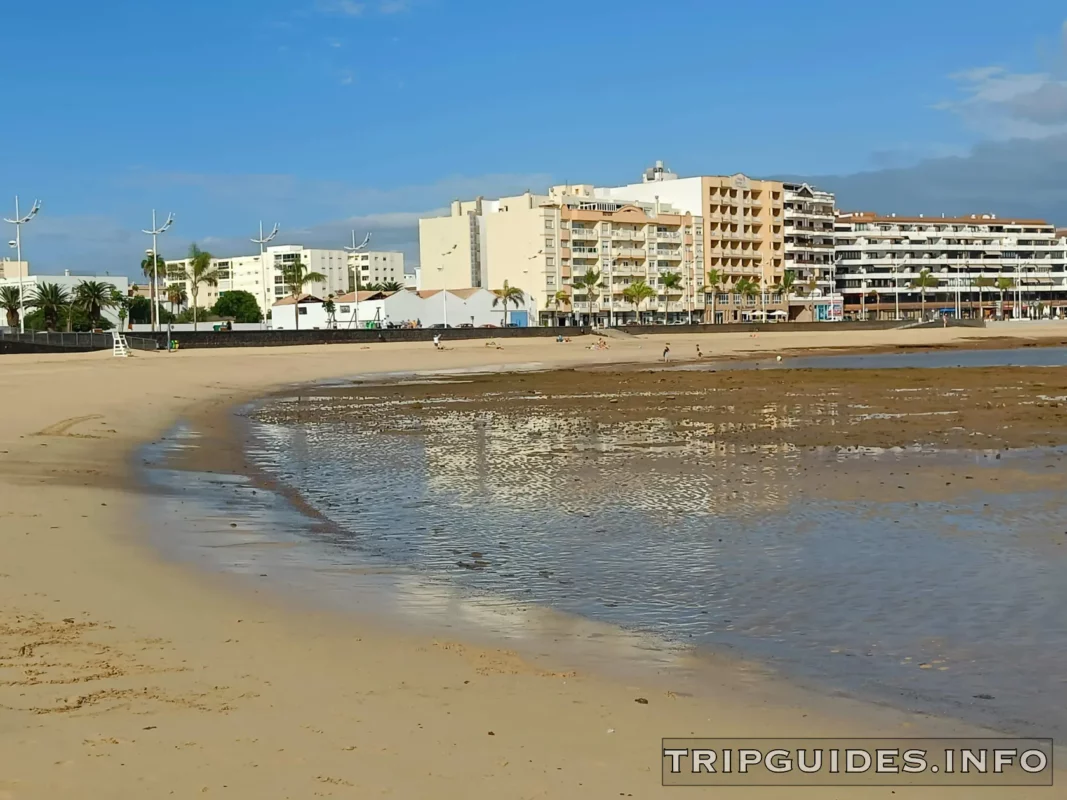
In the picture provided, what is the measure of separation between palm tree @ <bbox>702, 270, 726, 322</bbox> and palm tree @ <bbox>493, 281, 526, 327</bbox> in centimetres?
2710

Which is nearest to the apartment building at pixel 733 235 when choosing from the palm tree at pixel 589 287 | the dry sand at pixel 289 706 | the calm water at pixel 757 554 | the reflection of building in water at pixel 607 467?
the palm tree at pixel 589 287

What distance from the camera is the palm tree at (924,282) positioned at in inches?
6917

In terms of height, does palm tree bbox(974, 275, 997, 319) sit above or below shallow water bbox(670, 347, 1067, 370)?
above

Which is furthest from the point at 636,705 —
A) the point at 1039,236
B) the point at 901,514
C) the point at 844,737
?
the point at 1039,236

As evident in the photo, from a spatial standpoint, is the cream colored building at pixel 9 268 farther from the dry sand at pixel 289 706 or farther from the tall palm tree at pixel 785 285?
the dry sand at pixel 289 706

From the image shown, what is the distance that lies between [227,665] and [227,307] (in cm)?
16795

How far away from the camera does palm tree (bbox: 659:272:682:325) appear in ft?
477

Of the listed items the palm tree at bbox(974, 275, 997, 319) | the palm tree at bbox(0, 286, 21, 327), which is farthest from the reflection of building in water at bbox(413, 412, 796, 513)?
the palm tree at bbox(974, 275, 997, 319)

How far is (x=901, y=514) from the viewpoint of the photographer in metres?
13.8

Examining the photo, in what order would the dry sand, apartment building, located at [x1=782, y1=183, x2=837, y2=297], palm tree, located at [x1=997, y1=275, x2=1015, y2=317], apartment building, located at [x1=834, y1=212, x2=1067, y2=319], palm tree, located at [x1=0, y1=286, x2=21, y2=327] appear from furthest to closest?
palm tree, located at [x1=997, y1=275, x2=1015, y2=317]
apartment building, located at [x1=834, y1=212, x2=1067, y2=319]
apartment building, located at [x1=782, y1=183, x2=837, y2=297]
palm tree, located at [x1=0, y1=286, x2=21, y2=327]
the dry sand

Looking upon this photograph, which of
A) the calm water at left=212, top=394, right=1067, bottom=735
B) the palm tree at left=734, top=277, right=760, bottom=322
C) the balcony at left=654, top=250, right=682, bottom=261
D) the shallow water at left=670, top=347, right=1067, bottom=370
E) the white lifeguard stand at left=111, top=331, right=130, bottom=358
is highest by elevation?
the balcony at left=654, top=250, right=682, bottom=261

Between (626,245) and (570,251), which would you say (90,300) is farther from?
(626,245)

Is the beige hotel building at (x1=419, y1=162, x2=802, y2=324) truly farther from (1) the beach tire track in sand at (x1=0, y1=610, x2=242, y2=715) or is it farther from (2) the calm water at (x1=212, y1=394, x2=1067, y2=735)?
(1) the beach tire track in sand at (x1=0, y1=610, x2=242, y2=715)

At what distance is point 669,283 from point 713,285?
7.28 metres
